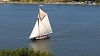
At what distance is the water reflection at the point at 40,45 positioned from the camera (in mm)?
32044

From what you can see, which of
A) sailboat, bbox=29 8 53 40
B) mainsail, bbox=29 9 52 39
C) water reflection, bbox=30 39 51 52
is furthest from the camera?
mainsail, bbox=29 9 52 39

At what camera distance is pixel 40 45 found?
33.7 meters

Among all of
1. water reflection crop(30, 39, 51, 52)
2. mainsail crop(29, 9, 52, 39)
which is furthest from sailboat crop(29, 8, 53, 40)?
water reflection crop(30, 39, 51, 52)

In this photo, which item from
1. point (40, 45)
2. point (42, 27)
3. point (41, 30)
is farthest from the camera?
point (42, 27)

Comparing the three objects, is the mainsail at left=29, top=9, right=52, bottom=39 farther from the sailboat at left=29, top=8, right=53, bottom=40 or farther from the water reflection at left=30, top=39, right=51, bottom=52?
the water reflection at left=30, top=39, right=51, bottom=52

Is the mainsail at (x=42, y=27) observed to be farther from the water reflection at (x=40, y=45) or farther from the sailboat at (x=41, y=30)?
the water reflection at (x=40, y=45)

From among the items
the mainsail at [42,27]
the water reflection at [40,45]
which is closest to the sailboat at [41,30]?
the mainsail at [42,27]

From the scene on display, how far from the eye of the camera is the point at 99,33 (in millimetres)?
40844

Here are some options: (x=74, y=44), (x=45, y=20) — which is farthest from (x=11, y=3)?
(x=74, y=44)

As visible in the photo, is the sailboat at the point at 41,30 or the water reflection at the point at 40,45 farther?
the sailboat at the point at 41,30

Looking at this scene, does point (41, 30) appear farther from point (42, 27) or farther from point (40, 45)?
point (40, 45)

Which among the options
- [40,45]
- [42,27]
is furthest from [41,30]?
[40,45]

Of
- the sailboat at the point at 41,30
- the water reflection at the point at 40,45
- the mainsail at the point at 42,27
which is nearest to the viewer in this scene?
the water reflection at the point at 40,45

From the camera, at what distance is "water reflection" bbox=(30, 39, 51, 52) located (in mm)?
32044
